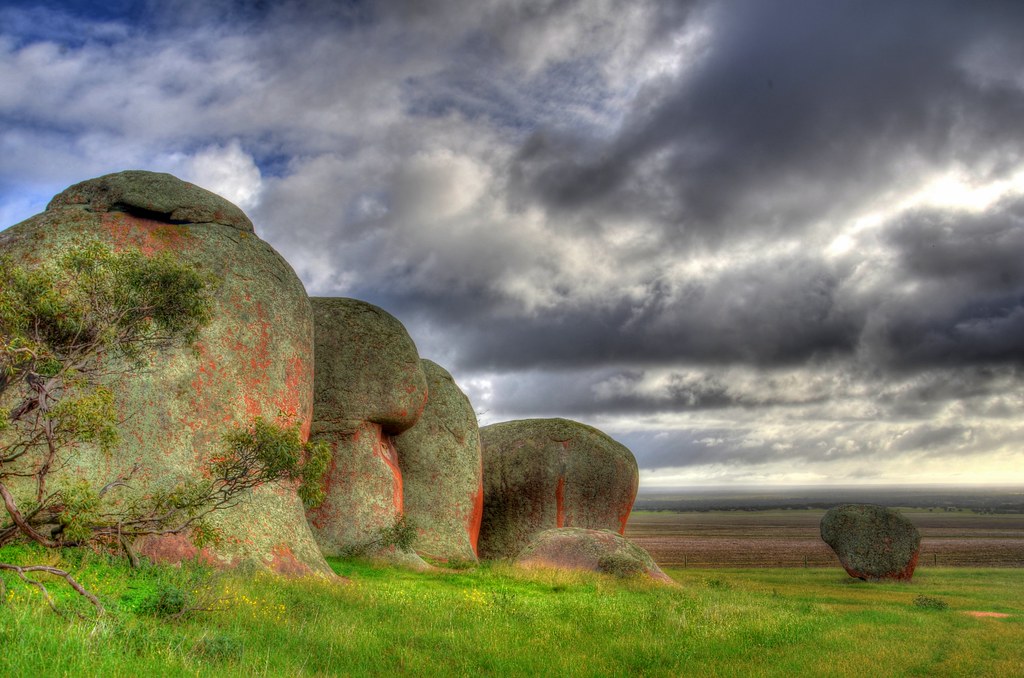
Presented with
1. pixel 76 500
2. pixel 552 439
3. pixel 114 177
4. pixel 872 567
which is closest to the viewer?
pixel 76 500

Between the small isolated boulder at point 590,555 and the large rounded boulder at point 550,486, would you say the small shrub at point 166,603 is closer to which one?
the small isolated boulder at point 590,555

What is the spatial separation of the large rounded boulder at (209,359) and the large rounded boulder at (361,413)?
4800 mm

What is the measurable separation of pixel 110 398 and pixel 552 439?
25.7m

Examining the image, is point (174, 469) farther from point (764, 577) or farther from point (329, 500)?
point (764, 577)

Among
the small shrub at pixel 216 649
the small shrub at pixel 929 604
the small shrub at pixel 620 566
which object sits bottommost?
the small shrub at pixel 929 604

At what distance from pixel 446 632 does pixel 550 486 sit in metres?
21.8

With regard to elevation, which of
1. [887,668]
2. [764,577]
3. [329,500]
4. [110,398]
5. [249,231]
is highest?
[249,231]

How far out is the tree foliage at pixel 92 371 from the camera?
10297mm

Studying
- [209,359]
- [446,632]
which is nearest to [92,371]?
[209,359]

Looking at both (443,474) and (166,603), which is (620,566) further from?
(166,603)

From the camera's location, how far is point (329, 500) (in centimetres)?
2438

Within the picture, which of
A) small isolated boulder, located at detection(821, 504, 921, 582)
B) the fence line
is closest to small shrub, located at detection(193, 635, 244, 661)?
small isolated boulder, located at detection(821, 504, 921, 582)

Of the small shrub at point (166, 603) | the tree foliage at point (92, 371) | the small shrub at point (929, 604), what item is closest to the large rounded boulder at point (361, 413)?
the tree foliage at point (92, 371)

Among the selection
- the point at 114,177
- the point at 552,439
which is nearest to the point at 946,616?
the point at 552,439
